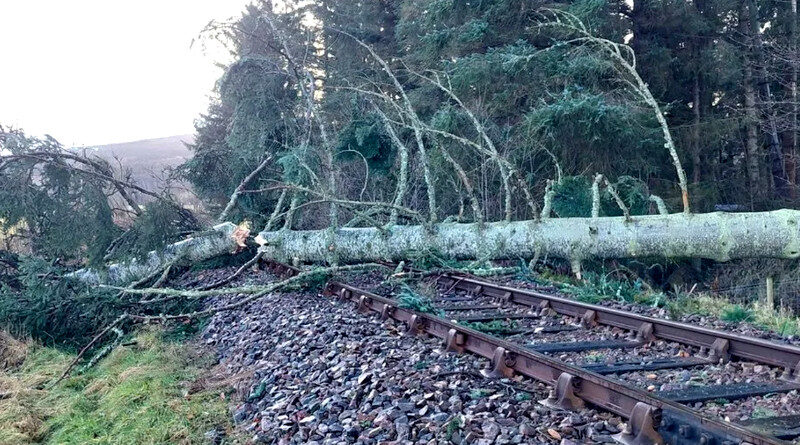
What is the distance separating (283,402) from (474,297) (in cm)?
397

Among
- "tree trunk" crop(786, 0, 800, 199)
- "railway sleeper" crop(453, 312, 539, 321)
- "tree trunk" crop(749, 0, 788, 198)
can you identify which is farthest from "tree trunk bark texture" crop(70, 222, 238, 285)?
"tree trunk" crop(786, 0, 800, 199)

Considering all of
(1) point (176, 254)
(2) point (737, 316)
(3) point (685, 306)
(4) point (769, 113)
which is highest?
(4) point (769, 113)

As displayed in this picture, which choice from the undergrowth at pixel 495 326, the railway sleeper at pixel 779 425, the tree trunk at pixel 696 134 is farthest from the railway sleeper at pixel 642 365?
the tree trunk at pixel 696 134

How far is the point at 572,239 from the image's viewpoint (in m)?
8.06

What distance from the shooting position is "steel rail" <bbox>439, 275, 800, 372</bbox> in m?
4.65

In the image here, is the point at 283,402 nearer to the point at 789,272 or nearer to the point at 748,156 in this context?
the point at 789,272

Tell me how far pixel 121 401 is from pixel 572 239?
17.9ft

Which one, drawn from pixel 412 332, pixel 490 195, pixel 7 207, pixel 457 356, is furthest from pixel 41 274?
pixel 490 195

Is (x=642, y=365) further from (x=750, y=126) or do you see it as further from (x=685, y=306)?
(x=750, y=126)

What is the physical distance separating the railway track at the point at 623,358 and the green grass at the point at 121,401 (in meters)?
2.00

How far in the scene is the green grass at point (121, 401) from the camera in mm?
4789

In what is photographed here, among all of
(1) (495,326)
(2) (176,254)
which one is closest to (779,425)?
(1) (495,326)

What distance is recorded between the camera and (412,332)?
19.4 ft

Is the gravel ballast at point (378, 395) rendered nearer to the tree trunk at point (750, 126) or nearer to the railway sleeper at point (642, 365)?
the railway sleeper at point (642, 365)
